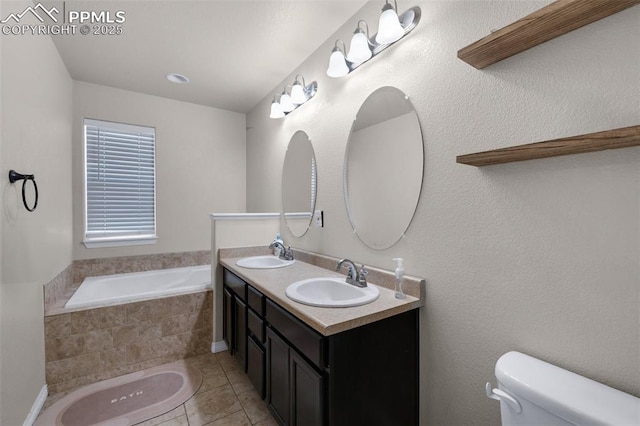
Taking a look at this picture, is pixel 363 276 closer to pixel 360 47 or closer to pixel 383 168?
pixel 383 168

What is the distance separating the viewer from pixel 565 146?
86 cm

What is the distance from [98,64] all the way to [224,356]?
9.25 feet

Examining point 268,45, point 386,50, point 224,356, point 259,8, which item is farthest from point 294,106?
point 224,356

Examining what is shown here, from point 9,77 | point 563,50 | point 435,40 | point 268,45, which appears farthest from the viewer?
point 268,45

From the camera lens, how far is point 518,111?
1.05 metres

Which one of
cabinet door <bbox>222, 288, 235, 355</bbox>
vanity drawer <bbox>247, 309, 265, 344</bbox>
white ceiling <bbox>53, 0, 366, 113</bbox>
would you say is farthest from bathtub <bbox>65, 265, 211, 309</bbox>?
white ceiling <bbox>53, 0, 366, 113</bbox>

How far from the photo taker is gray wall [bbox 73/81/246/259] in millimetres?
2836

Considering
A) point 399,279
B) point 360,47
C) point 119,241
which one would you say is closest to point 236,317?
point 399,279

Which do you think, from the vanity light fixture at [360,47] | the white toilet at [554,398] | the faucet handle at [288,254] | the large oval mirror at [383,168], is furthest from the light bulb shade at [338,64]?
the white toilet at [554,398]

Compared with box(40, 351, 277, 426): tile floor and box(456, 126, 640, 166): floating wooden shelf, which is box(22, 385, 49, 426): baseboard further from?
box(456, 126, 640, 166): floating wooden shelf

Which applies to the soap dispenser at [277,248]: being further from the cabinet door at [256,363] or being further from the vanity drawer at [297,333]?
the vanity drawer at [297,333]

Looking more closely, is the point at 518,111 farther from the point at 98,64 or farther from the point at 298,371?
the point at 98,64

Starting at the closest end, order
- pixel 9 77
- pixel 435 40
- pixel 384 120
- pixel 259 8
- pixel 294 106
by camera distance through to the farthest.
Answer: pixel 435 40
pixel 9 77
pixel 384 120
pixel 259 8
pixel 294 106

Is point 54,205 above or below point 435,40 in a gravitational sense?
below
